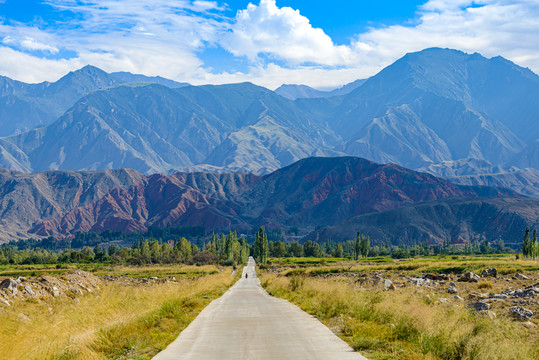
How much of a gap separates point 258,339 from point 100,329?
5496mm

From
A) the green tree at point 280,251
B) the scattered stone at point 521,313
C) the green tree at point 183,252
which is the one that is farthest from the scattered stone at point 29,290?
the green tree at point 280,251

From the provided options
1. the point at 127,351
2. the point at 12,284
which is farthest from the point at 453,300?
the point at 12,284

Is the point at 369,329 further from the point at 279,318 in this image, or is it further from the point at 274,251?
the point at 274,251

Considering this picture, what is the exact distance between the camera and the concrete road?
1561 cm

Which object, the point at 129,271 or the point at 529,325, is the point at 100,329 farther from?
the point at 129,271

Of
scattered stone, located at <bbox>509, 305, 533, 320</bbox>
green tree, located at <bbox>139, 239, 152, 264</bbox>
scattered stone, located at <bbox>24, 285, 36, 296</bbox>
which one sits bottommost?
green tree, located at <bbox>139, 239, 152, 264</bbox>

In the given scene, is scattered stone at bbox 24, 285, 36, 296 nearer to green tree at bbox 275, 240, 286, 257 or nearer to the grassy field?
the grassy field

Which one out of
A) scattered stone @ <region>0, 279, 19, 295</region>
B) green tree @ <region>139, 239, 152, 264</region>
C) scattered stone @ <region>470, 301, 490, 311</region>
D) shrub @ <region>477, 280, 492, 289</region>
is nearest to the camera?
scattered stone @ <region>470, 301, 490, 311</region>

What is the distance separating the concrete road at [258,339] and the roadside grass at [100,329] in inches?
33.1

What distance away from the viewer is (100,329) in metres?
17.7

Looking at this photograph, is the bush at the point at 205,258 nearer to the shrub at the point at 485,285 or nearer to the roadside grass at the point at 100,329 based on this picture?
the shrub at the point at 485,285

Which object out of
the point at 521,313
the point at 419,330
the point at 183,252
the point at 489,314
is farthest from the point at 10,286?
the point at 183,252

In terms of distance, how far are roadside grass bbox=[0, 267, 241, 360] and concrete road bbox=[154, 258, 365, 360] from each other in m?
0.84

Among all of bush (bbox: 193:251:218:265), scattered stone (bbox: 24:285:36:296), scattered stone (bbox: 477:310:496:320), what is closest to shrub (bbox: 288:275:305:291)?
scattered stone (bbox: 477:310:496:320)
